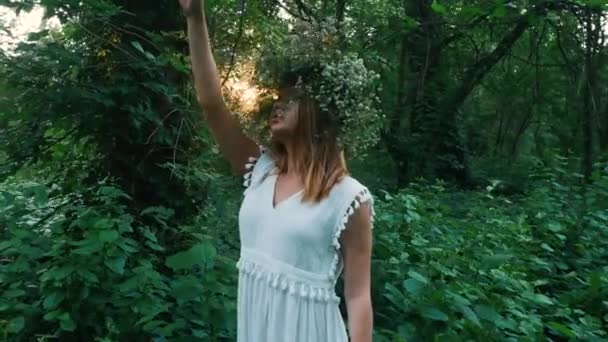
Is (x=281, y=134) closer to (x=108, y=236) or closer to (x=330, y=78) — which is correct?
(x=330, y=78)

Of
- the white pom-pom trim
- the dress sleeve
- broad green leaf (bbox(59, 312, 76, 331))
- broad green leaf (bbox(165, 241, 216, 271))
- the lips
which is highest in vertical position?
the lips

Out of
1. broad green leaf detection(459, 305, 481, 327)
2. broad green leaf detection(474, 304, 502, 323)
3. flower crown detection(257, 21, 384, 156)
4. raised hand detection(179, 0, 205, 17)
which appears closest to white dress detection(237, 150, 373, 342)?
flower crown detection(257, 21, 384, 156)

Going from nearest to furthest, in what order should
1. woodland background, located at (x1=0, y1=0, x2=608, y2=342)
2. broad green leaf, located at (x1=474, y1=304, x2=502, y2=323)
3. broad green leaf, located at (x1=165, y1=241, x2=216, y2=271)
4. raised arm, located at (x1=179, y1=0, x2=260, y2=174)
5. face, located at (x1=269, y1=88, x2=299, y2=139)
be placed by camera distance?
face, located at (x1=269, y1=88, x2=299, y2=139), raised arm, located at (x1=179, y1=0, x2=260, y2=174), broad green leaf, located at (x1=165, y1=241, x2=216, y2=271), woodland background, located at (x1=0, y1=0, x2=608, y2=342), broad green leaf, located at (x1=474, y1=304, x2=502, y2=323)

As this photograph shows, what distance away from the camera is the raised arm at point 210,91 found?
6.67ft

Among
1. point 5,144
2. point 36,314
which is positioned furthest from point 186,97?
point 36,314

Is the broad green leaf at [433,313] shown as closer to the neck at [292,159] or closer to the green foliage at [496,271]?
the green foliage at [496,271]

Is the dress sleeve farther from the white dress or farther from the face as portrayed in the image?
the face

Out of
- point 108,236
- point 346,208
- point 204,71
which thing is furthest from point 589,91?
point 346,208

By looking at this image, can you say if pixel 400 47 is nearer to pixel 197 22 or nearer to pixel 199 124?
pixel 199 124

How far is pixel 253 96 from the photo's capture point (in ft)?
6.64

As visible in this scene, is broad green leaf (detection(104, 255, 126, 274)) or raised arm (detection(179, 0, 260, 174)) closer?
raised arm (detection(179, 0, 260, 174))

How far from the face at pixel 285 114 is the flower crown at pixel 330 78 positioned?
32 millimetres

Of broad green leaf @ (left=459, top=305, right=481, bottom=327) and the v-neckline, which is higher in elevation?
the v-neckline

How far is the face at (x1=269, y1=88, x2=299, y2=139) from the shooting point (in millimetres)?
1893
